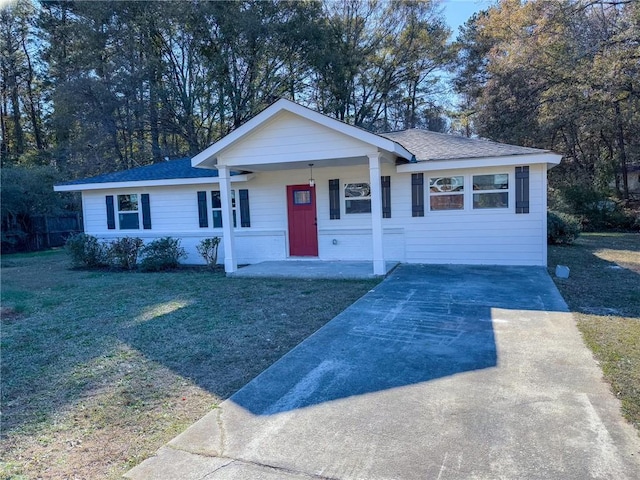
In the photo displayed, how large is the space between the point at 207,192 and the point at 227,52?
39.5 ft

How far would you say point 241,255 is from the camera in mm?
11875

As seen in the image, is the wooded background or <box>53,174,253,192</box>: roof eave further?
the wooded background

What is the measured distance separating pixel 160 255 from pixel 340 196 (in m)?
5.02

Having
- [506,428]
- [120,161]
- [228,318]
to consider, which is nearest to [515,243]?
[228,318]

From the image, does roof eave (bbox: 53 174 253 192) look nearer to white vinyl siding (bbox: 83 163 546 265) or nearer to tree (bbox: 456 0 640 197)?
white vinyl siding (bbox: 83 163 546 265)

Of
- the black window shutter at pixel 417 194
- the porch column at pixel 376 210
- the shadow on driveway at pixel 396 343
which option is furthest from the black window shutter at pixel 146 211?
the shadow on driveway at pixel 396 343

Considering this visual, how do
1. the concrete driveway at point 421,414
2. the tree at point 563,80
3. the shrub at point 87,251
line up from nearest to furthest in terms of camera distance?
the concrete driveway at point 421,414, the shrub at point 87,251, the tree at point 563,80

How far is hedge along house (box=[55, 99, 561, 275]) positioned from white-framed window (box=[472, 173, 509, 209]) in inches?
0.9

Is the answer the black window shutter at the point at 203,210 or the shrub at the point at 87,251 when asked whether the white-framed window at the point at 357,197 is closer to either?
the black window shutter at the point at 203,210

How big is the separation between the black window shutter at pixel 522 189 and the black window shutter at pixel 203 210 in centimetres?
799

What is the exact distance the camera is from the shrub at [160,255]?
439 inches

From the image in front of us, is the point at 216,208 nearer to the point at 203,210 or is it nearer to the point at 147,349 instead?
the point at 203,210

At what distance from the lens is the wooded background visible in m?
18.2

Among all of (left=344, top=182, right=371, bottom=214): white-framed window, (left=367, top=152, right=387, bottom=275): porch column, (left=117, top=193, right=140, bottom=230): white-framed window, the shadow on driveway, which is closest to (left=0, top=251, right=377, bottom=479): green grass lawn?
the shadow on driveway
